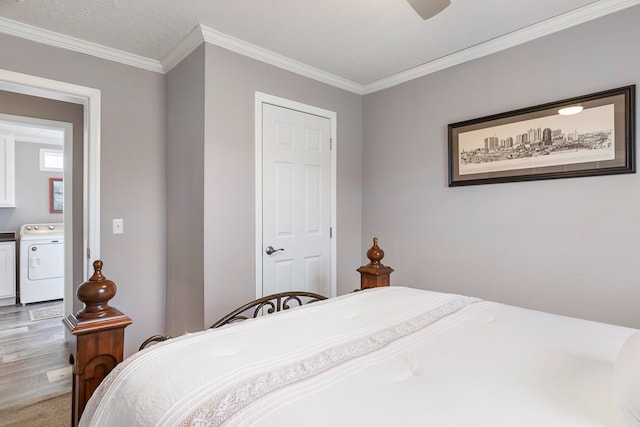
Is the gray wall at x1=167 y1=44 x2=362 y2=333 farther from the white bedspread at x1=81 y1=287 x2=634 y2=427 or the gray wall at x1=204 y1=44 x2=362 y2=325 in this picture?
the white bedspread at x1=81 y1=287 x2=634 y2=427

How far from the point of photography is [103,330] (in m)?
1.05

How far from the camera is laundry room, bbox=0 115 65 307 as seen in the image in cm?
450

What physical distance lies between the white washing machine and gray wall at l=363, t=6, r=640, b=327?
14.5 feet

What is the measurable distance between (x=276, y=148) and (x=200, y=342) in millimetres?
1881

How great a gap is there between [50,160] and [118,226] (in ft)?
12.3

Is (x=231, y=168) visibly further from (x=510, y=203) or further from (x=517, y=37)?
(x=517, y=37)

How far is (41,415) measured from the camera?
2.11 meters

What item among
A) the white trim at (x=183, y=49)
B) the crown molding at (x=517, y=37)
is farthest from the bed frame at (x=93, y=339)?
the crown molding at (x=517, y=37)

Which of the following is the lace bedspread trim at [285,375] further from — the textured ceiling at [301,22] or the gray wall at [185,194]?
the textured ceiling at [301,22]

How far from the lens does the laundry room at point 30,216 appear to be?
177 inches

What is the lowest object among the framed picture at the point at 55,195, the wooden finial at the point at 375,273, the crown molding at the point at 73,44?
the wooden finial at the point at 375,273

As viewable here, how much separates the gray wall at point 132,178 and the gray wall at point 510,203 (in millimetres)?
1882

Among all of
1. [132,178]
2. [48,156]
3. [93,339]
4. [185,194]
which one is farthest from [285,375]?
[48,156]

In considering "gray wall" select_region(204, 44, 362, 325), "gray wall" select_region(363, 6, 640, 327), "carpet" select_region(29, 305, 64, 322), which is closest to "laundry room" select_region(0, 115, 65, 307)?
"carpet" select_region(29, 305, 64, 322)
